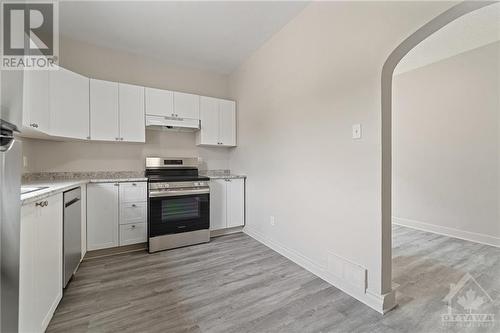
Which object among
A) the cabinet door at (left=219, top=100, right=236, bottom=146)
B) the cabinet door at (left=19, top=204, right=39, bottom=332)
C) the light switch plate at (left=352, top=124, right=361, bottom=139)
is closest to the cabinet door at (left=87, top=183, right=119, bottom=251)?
the cabinet door at (left=19, top=204, right=39, bottom=332)

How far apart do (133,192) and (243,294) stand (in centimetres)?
186

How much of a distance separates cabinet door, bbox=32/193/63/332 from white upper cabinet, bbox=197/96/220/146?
2.12 metres

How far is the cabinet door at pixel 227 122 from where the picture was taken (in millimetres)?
3674

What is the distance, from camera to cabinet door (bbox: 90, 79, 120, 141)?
9.11ft

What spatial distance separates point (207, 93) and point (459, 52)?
3.90 metres

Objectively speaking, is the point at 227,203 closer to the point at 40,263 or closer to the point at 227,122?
the point at 227,122

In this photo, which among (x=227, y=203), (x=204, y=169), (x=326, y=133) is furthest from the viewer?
(x=204, y=169)

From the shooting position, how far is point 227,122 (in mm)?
3717

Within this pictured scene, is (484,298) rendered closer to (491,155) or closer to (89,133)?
(491,155)

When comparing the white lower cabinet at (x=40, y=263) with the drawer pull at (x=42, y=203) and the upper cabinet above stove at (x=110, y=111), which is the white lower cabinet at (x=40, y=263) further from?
the upper cabinet above stove at (x=110, y=111)

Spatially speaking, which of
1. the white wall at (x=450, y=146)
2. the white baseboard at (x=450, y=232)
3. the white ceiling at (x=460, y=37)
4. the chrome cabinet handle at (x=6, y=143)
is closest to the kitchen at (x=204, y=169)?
the chrome cabinet handle at (x=6, y=143)

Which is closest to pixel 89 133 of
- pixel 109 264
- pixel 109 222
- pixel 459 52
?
pixel 109 222

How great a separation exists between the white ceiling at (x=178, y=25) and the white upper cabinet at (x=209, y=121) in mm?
692

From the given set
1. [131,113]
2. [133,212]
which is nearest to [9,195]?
[133,212]
